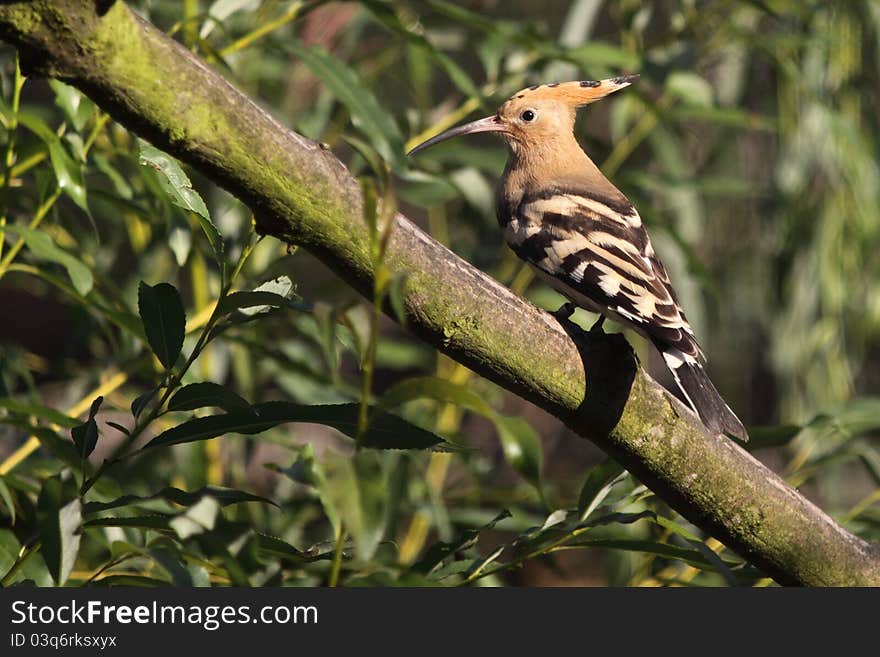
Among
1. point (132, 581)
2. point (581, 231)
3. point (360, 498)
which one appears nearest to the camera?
point (360, 498)

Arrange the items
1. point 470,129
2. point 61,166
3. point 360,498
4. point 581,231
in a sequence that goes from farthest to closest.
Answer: point 470,129 < point 581,231 < point 61,166 < point 360,498

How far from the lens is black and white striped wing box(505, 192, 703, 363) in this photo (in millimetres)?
1811

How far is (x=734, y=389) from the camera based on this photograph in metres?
3.84

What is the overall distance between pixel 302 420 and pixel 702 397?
28.1 inches

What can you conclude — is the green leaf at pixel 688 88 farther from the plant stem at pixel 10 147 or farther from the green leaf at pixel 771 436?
the plant stem at pixel 10 147

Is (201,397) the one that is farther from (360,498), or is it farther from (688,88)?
(688,88)

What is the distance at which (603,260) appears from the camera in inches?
74.7

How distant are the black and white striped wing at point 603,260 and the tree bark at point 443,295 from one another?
14.7 inches

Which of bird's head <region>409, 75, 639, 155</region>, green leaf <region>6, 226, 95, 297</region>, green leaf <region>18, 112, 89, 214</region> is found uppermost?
bird's head <region>409, 75, 639, 155</region>

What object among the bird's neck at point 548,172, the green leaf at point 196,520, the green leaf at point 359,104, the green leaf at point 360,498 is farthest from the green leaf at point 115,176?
the green leaf at point 360,498

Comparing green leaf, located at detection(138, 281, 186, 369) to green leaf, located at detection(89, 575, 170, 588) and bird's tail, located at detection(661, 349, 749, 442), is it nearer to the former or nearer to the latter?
green leaf, located at detection(89, 575, 170, 588)

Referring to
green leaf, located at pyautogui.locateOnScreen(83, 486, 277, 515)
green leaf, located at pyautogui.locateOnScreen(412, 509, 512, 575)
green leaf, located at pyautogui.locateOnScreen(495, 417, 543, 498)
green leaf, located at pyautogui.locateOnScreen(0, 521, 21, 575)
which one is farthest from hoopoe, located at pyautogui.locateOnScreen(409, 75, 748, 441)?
green leaf, located at pyautogui.locateOnScreen(0, 521, 21, 575)

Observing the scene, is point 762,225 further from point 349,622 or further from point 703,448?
point 349,622

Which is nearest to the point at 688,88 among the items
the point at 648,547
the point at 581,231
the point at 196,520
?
the point at 581,231
